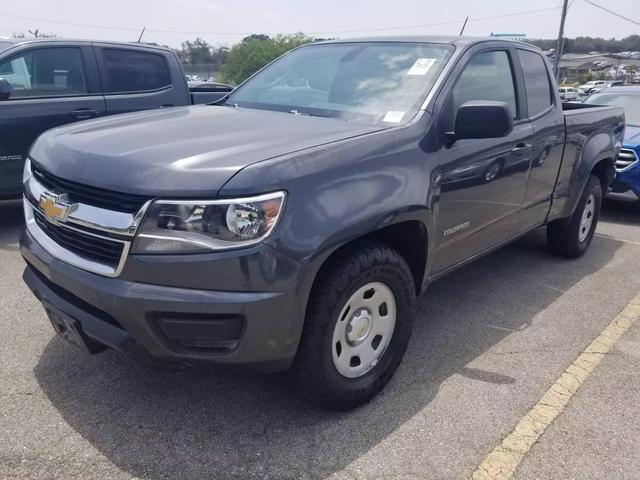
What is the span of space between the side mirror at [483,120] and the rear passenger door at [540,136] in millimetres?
1128

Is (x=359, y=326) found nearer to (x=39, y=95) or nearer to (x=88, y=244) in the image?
(x=88, y=244)

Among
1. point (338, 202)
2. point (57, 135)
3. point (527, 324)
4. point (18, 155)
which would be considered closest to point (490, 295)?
point (527, 324)

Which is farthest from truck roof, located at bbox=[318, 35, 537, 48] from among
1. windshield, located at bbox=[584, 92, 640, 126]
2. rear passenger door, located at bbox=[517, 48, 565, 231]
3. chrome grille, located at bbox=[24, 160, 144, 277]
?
windshield, located at bbox=[584, 92, 640, 126]

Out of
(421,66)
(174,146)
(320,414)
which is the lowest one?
(320,414)

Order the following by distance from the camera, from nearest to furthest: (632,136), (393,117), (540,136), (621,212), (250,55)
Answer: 1. (393,117)
2. (540,136)
3. (632,136)
4. (621,212)
5. (250,55)

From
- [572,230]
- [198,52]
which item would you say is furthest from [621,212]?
[198,52]

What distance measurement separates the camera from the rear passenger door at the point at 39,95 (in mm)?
5281

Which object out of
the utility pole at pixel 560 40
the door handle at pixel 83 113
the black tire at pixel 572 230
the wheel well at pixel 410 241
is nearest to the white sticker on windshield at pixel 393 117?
the wheel well at pixel 410 241

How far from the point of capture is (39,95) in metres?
5.53

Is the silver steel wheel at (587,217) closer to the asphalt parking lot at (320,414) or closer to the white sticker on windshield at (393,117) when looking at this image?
the asphalt parking lot at (320,414)

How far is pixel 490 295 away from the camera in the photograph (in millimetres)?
4391

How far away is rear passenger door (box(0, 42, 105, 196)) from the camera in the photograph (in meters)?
5.28

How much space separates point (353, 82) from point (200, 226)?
169 centimetres

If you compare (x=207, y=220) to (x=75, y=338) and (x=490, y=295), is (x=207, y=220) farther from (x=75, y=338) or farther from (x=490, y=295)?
(x=490, y=295)
